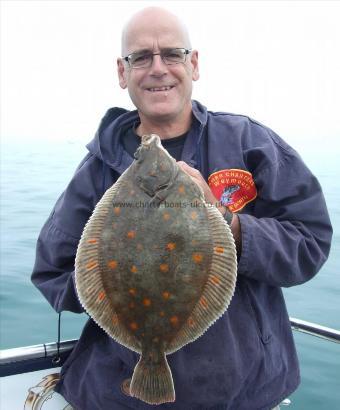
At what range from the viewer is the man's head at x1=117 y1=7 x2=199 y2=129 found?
8.86 ft

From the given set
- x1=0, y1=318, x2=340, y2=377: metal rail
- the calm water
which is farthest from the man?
the calm water

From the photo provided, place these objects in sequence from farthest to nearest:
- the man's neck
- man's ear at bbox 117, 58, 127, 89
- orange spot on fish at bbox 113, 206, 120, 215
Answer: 1. man's ear at bbox 117, 58, 127, 89
2. the man's neck
3. orange spot on fish at bbox 113, 206, 120, 215

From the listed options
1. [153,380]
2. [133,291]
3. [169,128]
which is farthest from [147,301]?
[169,128]

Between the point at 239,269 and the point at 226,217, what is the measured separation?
0.27 meters

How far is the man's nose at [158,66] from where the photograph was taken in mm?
2680

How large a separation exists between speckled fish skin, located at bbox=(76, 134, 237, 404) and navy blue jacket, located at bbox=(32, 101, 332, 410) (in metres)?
0.28

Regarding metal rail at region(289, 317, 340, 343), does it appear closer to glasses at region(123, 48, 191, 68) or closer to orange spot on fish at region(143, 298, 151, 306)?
orange spot on fish at region(143, 298, 151, 306)

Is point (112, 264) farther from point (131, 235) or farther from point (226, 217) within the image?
point (226, 217)

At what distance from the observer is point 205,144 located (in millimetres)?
2789

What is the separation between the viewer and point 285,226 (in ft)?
8.20

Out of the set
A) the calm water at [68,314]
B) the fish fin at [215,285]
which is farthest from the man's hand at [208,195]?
the calm water at [68,314]

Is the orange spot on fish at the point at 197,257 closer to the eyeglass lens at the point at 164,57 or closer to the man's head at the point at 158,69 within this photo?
the man's head at the point at 158,69

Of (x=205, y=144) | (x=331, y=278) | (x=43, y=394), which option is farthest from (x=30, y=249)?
(x=205, y=144)

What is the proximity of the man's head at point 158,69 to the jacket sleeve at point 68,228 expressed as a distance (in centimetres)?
50
